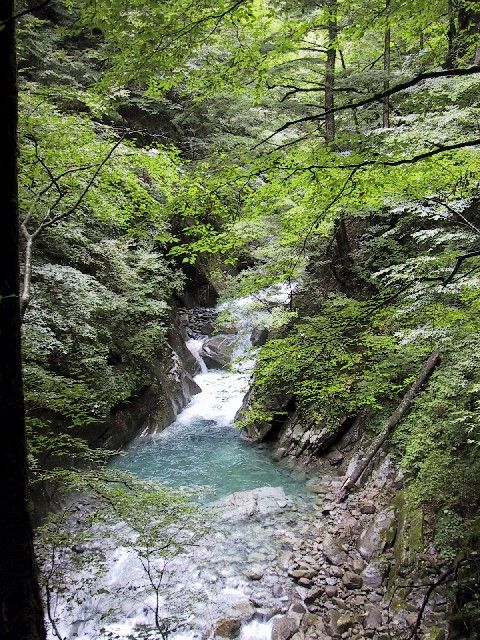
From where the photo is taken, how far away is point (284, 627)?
5.42 metres

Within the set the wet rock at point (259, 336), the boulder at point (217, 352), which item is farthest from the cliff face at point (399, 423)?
the boulder at point (217, 352)

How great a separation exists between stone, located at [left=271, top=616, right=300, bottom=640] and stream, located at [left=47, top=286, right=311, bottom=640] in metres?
0.12

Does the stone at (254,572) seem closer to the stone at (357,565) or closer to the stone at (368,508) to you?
the stone at (357,565)

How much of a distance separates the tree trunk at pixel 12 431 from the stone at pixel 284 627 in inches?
154

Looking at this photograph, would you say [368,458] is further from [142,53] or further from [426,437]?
[142,53]

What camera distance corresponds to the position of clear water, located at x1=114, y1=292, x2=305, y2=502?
9.38 meters

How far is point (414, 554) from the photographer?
5680 mm

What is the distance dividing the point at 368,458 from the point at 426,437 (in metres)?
1.89

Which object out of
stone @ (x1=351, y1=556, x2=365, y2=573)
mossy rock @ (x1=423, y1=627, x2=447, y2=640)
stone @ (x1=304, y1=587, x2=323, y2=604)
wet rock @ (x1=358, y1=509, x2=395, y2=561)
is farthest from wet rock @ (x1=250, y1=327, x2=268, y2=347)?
mossy rock @ (x1=423, y1=627, x2=447, y2=640)

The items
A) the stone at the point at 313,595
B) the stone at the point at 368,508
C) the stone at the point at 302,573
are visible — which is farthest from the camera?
the stone at the point at 368,508

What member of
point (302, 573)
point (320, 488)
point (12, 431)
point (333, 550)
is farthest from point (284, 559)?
point (12, 431)

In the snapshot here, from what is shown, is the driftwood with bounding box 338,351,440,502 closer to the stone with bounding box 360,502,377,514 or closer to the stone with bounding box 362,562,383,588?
the stone with bounding box 360,502,377,514

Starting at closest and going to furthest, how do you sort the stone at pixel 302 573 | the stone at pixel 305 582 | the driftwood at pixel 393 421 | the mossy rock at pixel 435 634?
the mossy rock at pixel 435 634, the stone at pixel 305 582, the stone at pixel 302 573, the driftwood at pixel 393 421

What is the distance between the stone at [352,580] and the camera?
234 inches
